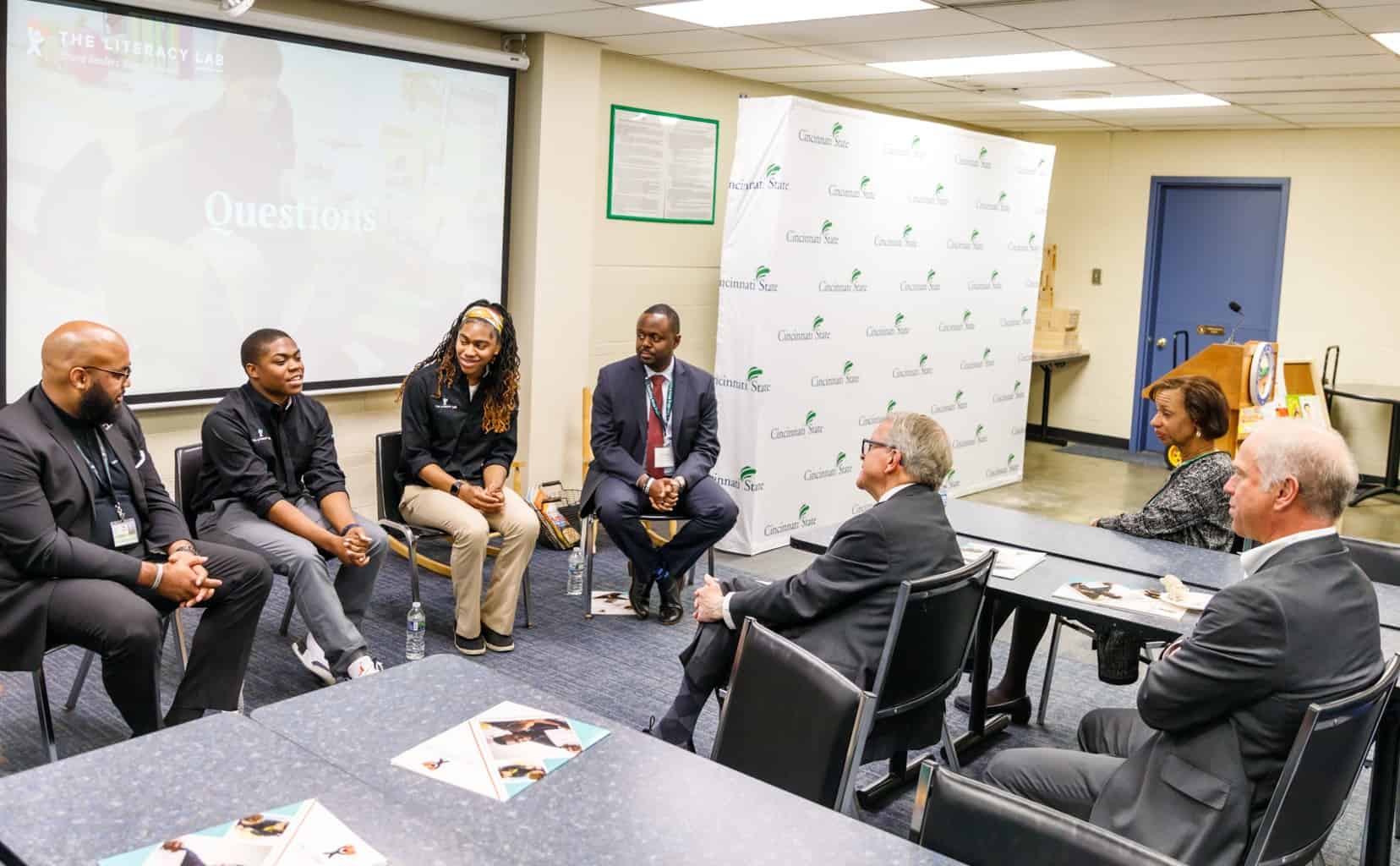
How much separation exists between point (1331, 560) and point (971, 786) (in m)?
1.00

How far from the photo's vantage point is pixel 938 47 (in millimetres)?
5695

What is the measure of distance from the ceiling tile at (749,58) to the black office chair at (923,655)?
384 cm

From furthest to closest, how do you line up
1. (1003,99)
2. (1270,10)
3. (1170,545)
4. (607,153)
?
(1003,99)
(607,153)
(1270,10)
(1170,545)

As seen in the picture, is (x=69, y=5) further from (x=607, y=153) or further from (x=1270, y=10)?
(x=1270, y=10)

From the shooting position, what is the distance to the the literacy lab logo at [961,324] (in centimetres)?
732

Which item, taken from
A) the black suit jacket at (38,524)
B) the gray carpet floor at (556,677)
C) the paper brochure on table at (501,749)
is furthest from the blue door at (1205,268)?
the paper brochure on table at (501,749)

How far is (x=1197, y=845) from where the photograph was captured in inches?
81.3

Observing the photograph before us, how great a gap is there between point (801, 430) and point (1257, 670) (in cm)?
408

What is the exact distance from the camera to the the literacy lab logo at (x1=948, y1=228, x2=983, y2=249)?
727cm

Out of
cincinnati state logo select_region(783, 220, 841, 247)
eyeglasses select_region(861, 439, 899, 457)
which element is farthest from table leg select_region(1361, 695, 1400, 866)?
cincinnati state logo select_region(783, 220, 841, 247)

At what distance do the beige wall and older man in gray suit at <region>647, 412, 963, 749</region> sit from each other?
7.02 meters

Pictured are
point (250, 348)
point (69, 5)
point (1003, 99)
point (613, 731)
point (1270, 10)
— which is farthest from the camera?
point (1003, 99)

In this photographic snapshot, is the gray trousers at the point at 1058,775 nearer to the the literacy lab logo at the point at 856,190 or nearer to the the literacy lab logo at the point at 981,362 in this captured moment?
the the literacy lab logo at the point at 856,190

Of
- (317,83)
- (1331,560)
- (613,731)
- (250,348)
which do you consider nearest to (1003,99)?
(317,83)
